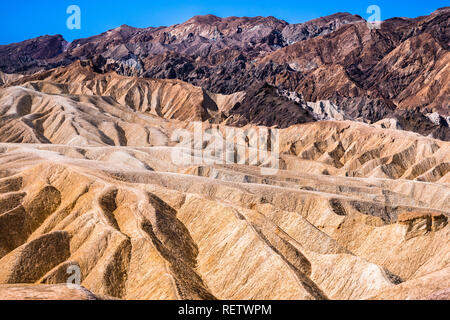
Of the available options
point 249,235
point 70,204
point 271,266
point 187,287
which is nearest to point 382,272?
point 271,266

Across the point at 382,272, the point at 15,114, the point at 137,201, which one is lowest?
the point at 382,272

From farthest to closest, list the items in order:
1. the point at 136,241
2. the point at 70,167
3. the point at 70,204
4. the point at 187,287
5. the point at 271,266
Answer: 1. the point at 70,167
2. the point at 70,204
3. the point at 136,241
4. the point at 271,266
5. the point at 187,287

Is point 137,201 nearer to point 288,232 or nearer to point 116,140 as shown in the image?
point 288,232

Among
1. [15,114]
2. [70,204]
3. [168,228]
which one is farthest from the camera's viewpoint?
[15,114]

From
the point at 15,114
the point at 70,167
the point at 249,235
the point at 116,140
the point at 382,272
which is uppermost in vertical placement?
the point at 15,114

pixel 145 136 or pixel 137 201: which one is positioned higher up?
pixel 145 136

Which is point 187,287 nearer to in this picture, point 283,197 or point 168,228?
point 168,228

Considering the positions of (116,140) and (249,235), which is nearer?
(249,235)

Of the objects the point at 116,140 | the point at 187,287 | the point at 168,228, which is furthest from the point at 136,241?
the point at 116,140

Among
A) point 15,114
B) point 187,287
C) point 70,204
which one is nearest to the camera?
point 187,287
